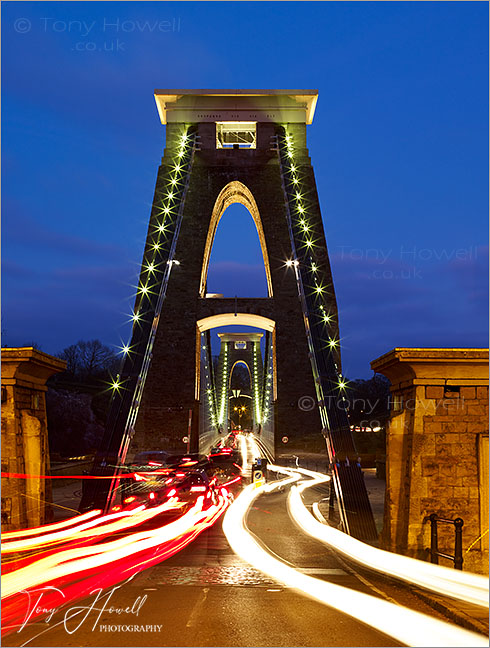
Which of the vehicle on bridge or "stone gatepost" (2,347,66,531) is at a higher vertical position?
"stone gatepost" (2,347,66,531)

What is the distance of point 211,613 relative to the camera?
7.08 meters

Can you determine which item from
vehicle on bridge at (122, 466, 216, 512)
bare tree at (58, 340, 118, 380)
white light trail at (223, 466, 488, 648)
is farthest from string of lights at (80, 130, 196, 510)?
bare tree at (58, 340, 118, 380)

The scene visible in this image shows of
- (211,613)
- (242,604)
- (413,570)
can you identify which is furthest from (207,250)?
(211,613)

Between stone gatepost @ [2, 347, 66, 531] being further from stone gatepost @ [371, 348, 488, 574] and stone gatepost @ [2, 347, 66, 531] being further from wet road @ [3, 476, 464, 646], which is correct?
stone gatepost @ [371, 348, 488, 574]

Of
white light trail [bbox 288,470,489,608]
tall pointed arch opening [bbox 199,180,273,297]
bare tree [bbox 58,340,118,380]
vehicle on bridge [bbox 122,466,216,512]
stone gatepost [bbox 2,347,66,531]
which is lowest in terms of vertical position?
vehicle on bridge [bbox 122,466,216,512]

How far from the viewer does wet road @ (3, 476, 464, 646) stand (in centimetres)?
621

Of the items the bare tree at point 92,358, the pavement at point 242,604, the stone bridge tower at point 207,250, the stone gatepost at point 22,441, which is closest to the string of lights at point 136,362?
the stone bridge tower at point 207,250

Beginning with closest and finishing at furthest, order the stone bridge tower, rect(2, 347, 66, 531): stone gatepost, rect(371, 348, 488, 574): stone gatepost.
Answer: rect(371, 348, 488, 574): stone gatepost → rect(2, 347, 66, 531): stone gatepost → the stone bridge tower

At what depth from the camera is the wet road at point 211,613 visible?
6211mm

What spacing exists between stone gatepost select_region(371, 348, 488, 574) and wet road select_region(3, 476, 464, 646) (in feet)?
6.49

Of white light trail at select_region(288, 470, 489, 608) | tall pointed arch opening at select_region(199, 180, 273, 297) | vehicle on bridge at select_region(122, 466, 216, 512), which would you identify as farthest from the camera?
tall pointed arch opening at select_region(199, 180, 273, 297)

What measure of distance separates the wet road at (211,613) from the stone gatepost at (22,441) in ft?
11.7

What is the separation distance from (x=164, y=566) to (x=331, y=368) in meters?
15.1

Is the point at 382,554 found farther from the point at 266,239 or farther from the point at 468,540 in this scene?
the point at 266,239
